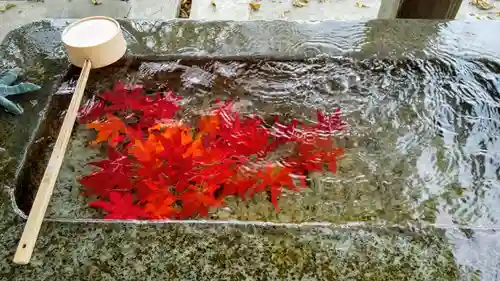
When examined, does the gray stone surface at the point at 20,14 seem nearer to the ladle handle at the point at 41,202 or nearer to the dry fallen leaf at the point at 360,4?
the ladle handle at the point at 41,202

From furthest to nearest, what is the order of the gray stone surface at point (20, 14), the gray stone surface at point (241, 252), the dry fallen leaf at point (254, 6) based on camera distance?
the dry fallen leaf at point (254, 6) < the gray stone surface at point (20, 14) < the gray stone surface at point (241, 252)

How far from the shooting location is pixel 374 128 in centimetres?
210

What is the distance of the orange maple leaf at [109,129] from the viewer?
6.79 ft

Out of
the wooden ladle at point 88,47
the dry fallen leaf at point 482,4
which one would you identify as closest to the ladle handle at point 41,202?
→ the wooden ladle at point 88,47

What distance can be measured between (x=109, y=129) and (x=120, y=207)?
481mm

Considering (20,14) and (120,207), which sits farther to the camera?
(20,14)

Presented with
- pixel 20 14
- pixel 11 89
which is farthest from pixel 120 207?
pixel 20 14

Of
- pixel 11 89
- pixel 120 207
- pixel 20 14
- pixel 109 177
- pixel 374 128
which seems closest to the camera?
pixel 120 207

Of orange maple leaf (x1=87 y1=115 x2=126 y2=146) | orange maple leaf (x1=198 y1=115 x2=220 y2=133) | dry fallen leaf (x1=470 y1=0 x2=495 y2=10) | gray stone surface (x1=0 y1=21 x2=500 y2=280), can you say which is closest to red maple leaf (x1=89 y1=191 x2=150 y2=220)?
gray stone surface (x1=0 y1=21 x2=500 y2=280)

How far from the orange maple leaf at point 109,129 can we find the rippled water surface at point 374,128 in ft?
0.19

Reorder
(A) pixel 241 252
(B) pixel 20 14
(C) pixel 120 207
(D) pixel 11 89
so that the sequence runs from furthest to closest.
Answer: (B) pixel 20 14 → (D) pixel 11 89 → (C) pixel 120 207 → (A) pixel 241 252

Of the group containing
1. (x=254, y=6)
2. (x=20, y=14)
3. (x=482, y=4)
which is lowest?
(x=20, y=14)

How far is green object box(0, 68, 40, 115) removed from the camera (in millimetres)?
1912

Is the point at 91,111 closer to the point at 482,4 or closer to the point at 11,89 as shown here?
the point at 11,89
